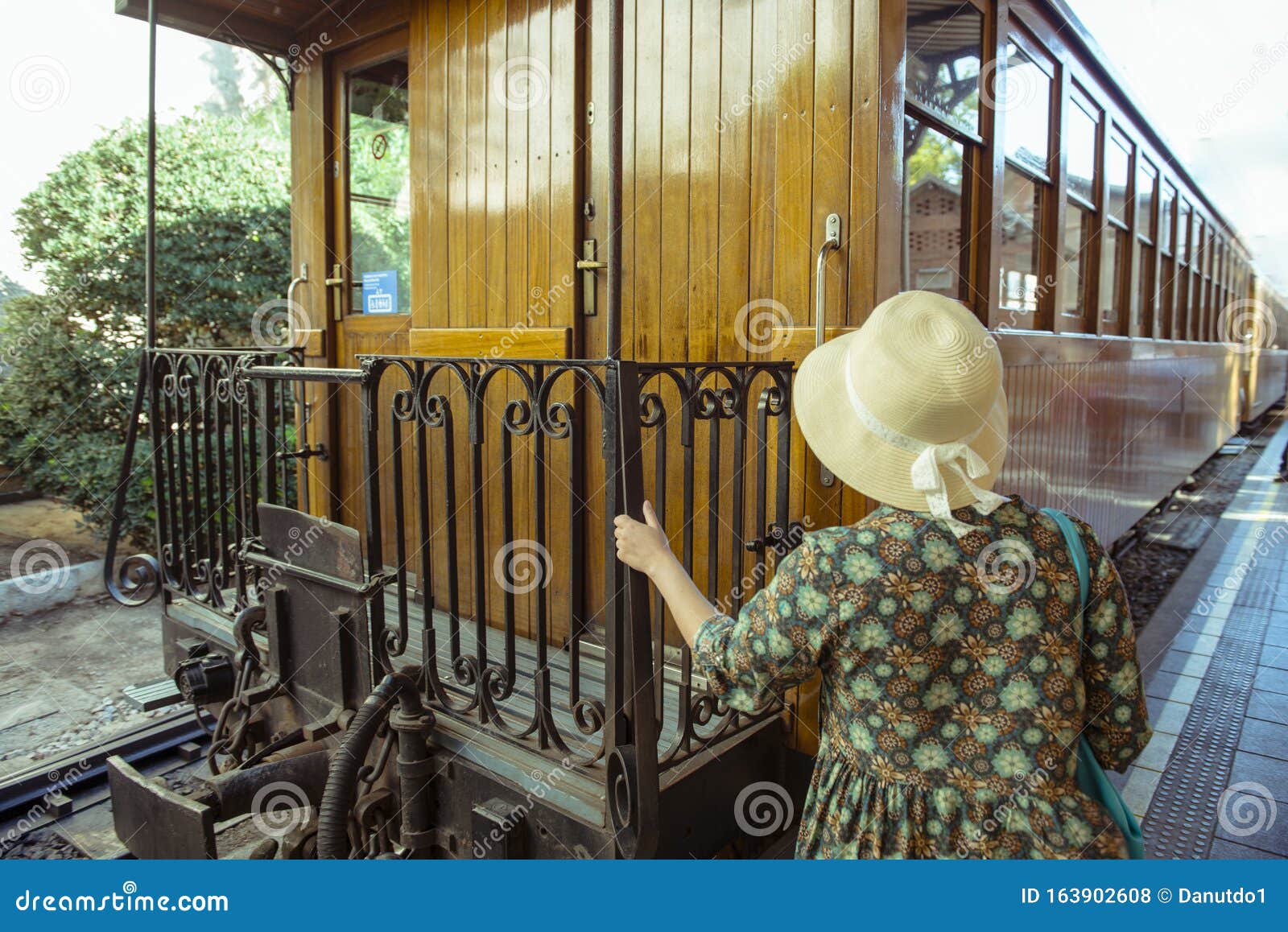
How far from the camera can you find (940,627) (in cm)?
139

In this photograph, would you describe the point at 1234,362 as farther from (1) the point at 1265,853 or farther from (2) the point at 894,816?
(2) the point at 894,816

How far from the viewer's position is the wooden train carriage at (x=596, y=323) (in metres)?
2.61

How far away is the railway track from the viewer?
10.7ft

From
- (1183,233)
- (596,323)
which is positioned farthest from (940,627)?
(1183,233)

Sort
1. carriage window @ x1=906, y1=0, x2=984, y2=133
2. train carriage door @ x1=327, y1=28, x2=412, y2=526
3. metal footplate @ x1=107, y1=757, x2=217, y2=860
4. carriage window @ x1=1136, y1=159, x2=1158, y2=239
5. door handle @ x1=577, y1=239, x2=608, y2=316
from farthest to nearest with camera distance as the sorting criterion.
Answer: carriage window @ x1=1136, y1=159, x2=1158, y2=239
train carriage door @ x1=327, y1=28, x2=412, y2=526
door handle @ x1=577, y1=239, x2=608, y2=316
carriage window @ x1=906, y1=0, x2=984, y2=133
metal footplate @ x1=107, y1=757, x2=217, y2=860

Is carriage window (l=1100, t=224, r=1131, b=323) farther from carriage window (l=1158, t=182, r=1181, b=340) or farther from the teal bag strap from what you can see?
the teal bag strap

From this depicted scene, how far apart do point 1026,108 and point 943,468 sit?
126 inches

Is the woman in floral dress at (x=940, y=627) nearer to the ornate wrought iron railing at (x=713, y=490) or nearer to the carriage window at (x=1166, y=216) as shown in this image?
the ornate wrought iron railing at (x=713, y=490)

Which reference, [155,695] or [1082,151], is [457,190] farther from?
[1082,151]

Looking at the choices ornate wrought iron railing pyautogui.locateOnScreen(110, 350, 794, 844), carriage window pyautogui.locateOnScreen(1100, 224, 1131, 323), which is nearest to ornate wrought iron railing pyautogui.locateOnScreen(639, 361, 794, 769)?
ornate wrought iron railing pyautogui.locateOnScreen(110, 350, 794, 844)

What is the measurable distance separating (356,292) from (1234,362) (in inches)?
530

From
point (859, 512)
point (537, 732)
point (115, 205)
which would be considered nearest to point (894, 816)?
point (537, 732)

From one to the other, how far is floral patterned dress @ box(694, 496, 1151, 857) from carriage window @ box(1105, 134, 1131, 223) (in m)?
4.85

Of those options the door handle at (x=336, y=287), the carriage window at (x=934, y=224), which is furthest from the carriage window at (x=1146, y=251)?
the door handle at (x=336, y=287)
